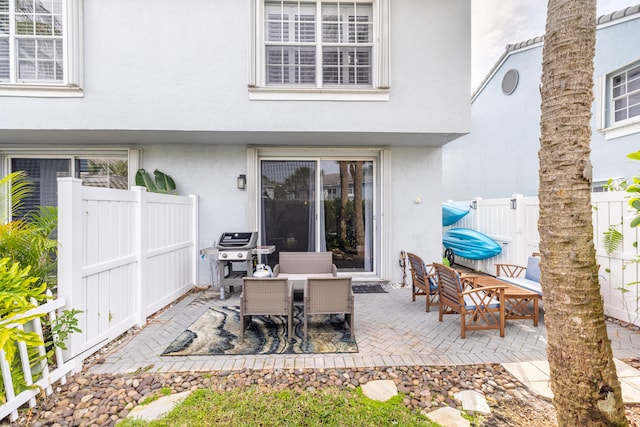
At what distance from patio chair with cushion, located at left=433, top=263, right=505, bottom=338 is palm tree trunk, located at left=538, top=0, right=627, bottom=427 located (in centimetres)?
203

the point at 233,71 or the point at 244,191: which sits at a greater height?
the point at 233,71

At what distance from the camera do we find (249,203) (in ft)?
20.8

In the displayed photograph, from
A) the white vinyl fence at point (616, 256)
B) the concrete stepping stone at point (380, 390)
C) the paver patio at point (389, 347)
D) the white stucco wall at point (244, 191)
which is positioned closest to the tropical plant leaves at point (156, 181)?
the white stucco wall at point (244, 191)

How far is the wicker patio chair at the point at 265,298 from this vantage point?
3.65 metres

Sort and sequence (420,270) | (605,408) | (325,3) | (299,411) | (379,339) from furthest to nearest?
(325,3), (420,270), (379,339), (299,411), (605,408)

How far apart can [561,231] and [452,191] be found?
1294 centimetres

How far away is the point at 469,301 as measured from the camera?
13.3 ft

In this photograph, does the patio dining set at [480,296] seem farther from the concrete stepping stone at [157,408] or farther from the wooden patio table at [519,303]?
the concrete stepping stone at [157,408]

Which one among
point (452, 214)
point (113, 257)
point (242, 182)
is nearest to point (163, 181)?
point (242, 182)

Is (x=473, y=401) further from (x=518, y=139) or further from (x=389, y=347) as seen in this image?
(x=518, y=139)

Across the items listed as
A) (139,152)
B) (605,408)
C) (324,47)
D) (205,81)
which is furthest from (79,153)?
(605,408)

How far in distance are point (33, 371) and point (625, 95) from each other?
486 inches

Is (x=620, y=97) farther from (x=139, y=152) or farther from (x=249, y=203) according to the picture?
(x=139, y=152)

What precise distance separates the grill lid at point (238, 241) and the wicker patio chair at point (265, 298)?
1.82 meters
